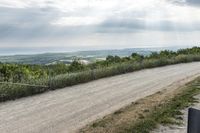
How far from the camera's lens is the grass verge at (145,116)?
1018cm

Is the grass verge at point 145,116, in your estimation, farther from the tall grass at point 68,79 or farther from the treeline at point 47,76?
the treeline at point 47,76

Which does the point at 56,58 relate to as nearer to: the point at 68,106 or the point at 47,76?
the point at 47,76

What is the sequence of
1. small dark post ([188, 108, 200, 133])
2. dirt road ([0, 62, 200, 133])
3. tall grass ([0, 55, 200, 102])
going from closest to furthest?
small dark post ([188, 108, 200, 133])
dirt road ([0, 62, 200, 133])
tall grass ([0, 55, 200, 102])

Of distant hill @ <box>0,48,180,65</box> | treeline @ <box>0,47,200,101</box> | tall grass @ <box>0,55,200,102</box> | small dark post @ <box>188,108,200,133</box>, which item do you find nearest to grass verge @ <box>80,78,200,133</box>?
small dark post @ <box>188,108,200,133</box>

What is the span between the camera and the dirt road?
1142cm

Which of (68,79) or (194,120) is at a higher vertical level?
(194,120)

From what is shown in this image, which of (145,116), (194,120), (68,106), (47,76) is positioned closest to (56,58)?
(47,76)

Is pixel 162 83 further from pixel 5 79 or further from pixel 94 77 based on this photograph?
pixel 5 79

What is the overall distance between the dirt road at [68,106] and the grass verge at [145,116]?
2.16ft

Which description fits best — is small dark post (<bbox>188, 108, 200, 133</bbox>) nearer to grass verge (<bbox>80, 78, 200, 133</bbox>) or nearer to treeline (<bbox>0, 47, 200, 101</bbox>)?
grass verge (<bbox>80, 78, 200, 133</bbox>)

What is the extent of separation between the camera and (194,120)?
4.69m

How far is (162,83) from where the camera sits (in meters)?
22.2

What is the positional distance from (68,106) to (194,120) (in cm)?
1028

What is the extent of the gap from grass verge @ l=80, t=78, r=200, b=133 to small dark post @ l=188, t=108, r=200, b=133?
4978 millimetres
